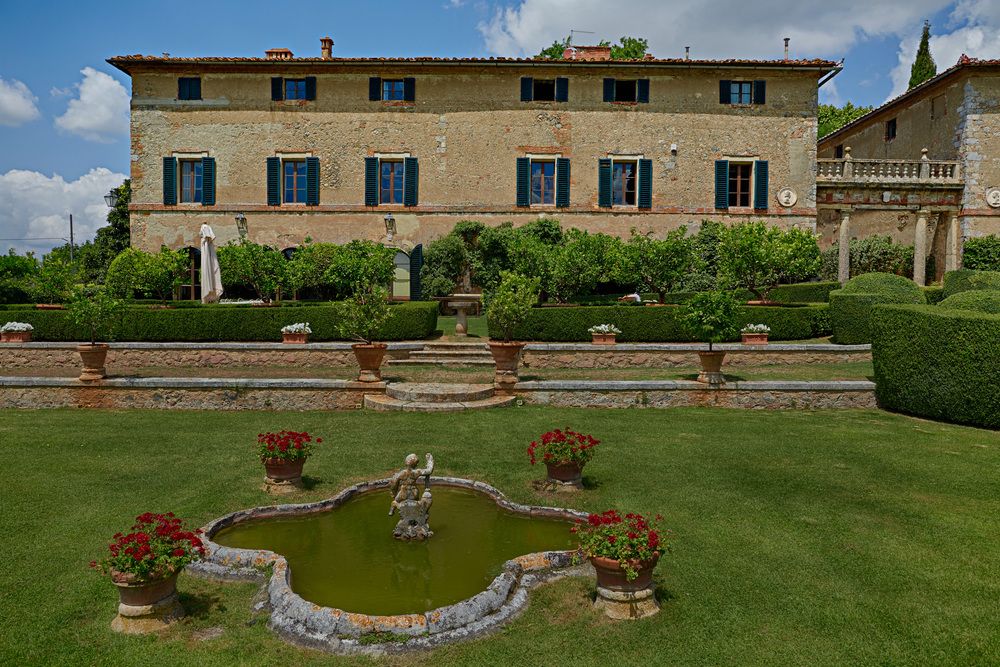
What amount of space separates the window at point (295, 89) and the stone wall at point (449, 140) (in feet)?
1.33

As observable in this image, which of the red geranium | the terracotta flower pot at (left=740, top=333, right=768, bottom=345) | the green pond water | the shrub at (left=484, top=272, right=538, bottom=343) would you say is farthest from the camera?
the terracotta flower pot at (left=740, top=333, right=768, bottom=345)

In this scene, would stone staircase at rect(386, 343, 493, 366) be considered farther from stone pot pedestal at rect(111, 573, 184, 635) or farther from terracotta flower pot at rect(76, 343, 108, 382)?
stone pot pedestal at rect(111, 573, 184, 635)

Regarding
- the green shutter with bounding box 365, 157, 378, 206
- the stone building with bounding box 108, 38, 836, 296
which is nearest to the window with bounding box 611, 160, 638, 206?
the stone building with bounding box 108, 38, 836, 296

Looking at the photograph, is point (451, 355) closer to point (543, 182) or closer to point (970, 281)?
point (543, 182)

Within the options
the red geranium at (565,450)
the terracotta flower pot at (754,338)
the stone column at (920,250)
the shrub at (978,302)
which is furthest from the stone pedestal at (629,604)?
the stone column at (920,250)

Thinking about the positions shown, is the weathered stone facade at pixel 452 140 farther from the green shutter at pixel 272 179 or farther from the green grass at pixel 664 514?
the green grass at pixel 664 514

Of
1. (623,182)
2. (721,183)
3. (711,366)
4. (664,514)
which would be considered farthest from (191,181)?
(664,514)

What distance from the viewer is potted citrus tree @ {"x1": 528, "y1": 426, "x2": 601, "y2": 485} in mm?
7484

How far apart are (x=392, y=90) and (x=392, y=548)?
24.2 metres

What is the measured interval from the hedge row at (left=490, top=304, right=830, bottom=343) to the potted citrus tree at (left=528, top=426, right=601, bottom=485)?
10.3m

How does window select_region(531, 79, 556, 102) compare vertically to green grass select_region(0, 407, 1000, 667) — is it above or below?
above

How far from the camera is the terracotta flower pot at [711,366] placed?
12516 mm

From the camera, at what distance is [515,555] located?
600 centimetres

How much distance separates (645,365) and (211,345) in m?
10.6
